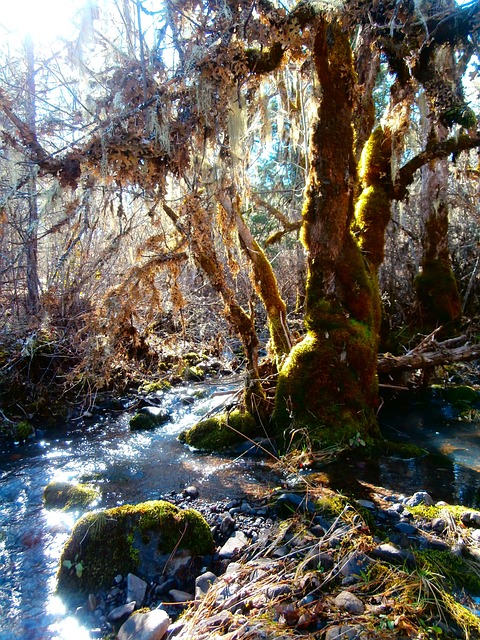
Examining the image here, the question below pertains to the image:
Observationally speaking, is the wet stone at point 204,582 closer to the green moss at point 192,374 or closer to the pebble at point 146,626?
the pebble at point 146,626

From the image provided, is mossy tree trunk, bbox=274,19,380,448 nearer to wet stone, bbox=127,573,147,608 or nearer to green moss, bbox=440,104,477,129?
green moss, bbox=440,104,477,129

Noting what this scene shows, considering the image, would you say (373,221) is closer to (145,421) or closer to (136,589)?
(145,421)

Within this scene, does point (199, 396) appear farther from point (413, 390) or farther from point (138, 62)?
point (138, 62)

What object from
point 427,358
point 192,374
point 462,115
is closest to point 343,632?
point 427,358

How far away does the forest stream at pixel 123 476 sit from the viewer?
3.25 meters

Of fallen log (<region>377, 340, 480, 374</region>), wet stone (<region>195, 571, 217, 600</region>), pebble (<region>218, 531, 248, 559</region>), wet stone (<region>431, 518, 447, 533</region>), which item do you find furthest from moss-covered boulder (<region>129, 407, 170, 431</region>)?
wet stone (<region>431, 518, 447, 533</region>)

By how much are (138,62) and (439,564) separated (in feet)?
17.7

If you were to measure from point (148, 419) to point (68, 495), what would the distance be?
2.50 m

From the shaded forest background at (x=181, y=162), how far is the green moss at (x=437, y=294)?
0.9 inches

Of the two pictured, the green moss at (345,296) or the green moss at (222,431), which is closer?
the green moss at (345,296)

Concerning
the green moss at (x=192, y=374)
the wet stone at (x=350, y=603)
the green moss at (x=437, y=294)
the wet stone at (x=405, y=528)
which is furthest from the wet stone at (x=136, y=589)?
the green moss at (x=437, y=294)

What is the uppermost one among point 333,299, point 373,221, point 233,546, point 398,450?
point 373,221

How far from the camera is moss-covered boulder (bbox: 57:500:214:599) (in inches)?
127

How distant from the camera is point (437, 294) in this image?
27.4 feet
